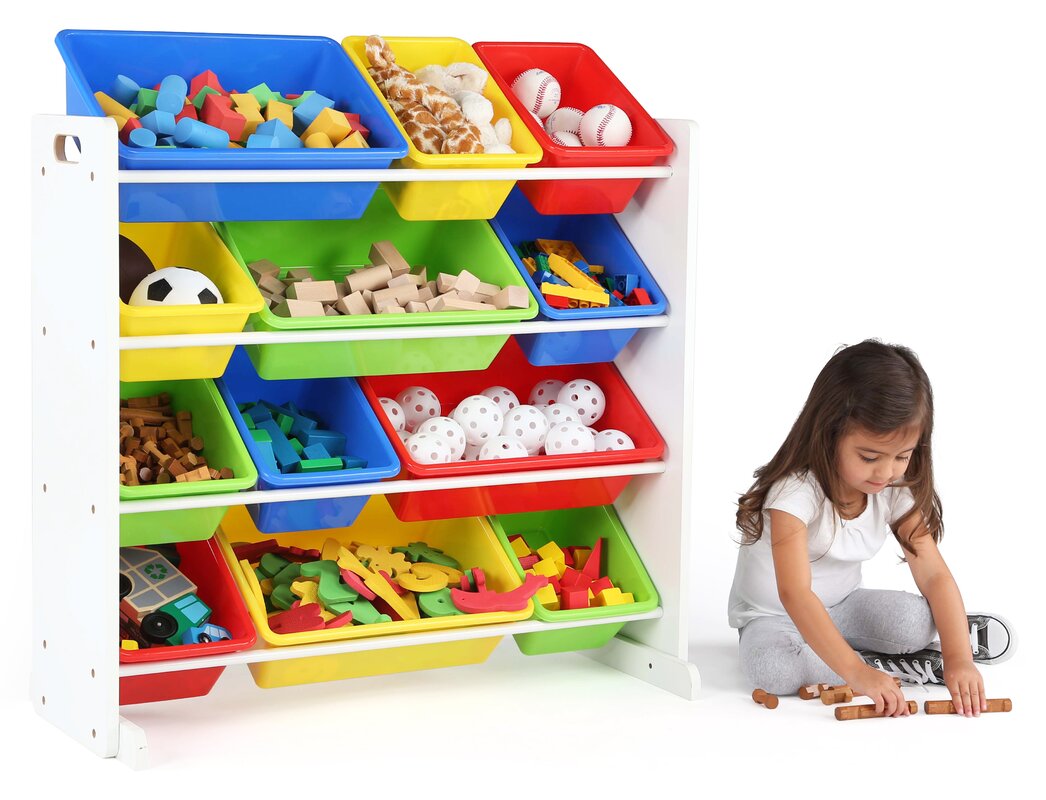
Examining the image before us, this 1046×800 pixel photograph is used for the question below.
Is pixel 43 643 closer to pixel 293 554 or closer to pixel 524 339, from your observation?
pixel 293 554

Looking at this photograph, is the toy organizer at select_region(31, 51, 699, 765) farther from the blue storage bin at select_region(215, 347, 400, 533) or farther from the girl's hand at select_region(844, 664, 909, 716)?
the girl's hand at select_region(844, 664, 909, 716)

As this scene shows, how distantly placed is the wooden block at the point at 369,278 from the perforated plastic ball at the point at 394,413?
276 mm

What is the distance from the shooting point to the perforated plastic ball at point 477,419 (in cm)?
383

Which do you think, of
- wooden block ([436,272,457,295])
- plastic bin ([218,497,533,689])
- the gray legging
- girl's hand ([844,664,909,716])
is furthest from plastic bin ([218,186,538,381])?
girl's hand ([844,664,909,716])

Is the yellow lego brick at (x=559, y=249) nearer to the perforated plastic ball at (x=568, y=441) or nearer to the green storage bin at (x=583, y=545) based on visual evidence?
the perforated plastic ball at (x=568, y=441)

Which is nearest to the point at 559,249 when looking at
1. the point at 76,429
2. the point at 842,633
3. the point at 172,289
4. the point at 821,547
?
the point at 821,547

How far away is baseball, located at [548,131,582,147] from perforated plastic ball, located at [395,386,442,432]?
65 centimetres

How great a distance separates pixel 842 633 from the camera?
4035 mm

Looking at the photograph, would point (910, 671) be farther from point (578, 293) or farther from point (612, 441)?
point (578, 293)

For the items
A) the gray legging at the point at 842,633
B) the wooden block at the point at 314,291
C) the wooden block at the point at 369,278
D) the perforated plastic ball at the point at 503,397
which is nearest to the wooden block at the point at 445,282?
the wooden block at the point at 369,278

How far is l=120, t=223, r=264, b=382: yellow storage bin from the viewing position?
10.7ft

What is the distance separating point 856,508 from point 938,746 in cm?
64

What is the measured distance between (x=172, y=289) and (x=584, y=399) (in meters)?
1.08

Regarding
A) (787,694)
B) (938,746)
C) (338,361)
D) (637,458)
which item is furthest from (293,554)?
(938,746)
